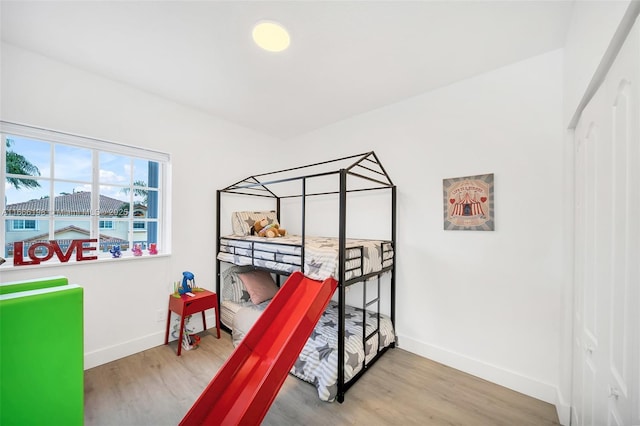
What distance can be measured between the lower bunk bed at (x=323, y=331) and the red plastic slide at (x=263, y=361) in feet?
1.11

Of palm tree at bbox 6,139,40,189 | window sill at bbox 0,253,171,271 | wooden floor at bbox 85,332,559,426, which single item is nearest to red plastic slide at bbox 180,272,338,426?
wooden floor at bbox 85,332,559,426

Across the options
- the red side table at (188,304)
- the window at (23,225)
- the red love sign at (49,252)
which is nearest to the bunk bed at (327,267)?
the red side table at (188,304)

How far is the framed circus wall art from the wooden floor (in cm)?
131

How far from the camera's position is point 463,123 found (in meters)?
2.29

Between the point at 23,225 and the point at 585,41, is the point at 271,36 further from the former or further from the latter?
the point at 23,225

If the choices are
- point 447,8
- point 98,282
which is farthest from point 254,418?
point 447,8

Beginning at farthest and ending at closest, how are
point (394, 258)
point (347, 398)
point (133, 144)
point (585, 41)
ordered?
point (394, 258)
point (133, 144)
point (347, 398)
point (585, 41)

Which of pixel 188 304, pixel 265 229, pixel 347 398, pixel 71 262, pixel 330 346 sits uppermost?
pixel 265 229

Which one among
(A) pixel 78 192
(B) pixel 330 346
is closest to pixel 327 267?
(B) pixel 330 346

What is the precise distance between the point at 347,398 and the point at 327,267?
3.27 feet

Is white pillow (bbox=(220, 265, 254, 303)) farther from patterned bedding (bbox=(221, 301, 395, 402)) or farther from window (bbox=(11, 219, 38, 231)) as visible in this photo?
window (bbox=(11, 219, 38, 231))

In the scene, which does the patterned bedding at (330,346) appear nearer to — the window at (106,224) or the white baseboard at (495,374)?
the white baseboard at (495,374)

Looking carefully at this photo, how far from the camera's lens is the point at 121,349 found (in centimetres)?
236

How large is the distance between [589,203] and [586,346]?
74cm
